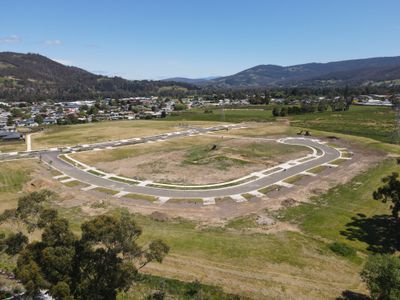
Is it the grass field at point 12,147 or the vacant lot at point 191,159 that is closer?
the vacant lot at point 191,159

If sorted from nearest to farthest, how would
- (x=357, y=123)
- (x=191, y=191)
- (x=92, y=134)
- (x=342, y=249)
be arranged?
(x=342, y=249)
(x=191, y=191)
(x=92, y=134)
(x=357, y=123)

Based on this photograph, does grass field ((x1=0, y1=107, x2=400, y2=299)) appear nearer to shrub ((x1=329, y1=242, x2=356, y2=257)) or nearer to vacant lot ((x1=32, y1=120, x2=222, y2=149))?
shrub ((x1=329, y1=242, x2=356, y2=257))

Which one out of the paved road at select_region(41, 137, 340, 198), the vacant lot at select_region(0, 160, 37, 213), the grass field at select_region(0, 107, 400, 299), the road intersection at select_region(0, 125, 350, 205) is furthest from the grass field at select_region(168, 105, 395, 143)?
the vacant lot at select_region(0, 160, 37, 213)

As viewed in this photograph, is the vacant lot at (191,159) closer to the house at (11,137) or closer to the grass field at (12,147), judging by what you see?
the grass field at (12,147)

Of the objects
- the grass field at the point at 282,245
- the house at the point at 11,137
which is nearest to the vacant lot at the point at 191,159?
the grass field at the point at 282,245

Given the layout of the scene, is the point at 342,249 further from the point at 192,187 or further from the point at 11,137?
the point at 11,137

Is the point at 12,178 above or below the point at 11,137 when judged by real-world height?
below

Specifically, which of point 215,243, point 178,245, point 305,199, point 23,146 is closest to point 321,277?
point 215,243

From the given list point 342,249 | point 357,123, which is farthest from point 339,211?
point 357,123

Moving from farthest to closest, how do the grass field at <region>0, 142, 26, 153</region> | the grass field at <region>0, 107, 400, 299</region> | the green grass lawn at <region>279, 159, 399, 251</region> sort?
the grass field at <region>0, 142, 26, 153</region> → the green grass lawn at <region>279, 159, 399, 251</region> → the grass field at <region>0, 107, 400, 299</region>
